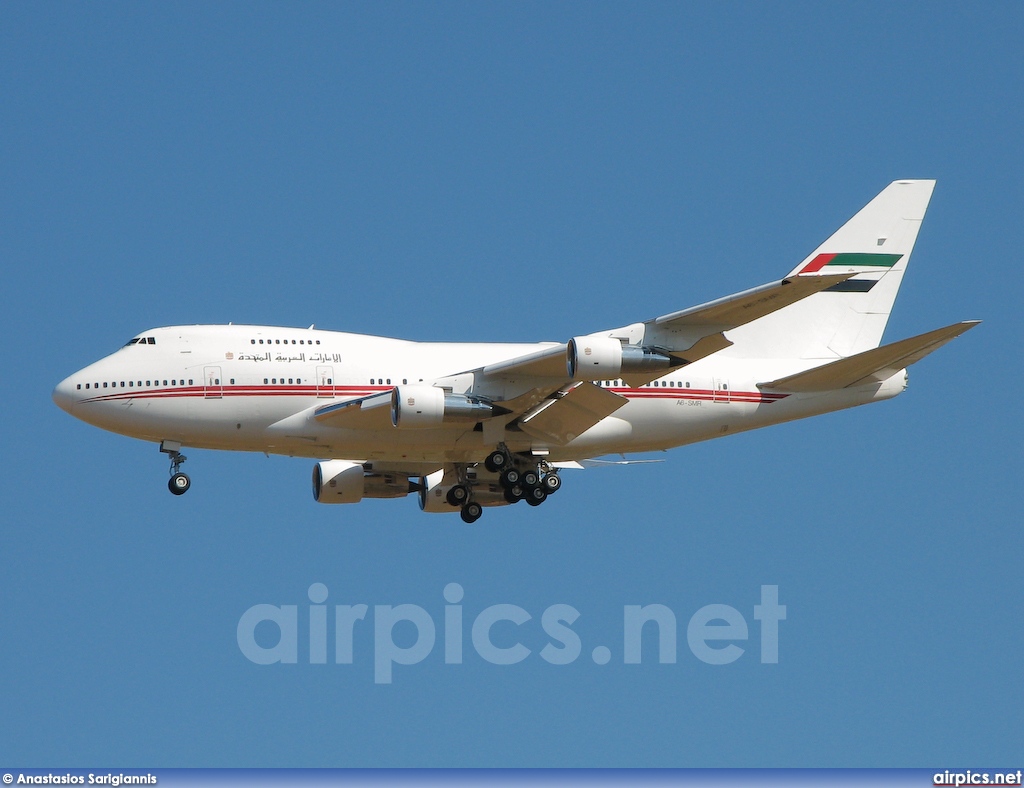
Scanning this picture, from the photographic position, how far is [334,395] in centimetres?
4353

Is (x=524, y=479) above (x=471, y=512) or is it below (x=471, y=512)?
above

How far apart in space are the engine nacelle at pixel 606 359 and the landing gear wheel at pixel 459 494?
7834mm

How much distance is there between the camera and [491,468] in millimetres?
44469

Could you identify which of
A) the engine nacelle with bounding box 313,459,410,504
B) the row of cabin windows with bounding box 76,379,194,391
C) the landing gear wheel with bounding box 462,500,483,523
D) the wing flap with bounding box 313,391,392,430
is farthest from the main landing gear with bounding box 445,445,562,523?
the row of cabin windows with bounding box 76,379,194,391

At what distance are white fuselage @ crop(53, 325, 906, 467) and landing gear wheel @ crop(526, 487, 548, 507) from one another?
108 cm

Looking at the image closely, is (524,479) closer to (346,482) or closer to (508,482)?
(508,482)

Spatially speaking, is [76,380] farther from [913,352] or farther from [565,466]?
[913,352]

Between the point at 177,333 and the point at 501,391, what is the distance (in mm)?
9216

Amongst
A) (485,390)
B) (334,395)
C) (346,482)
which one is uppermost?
(334,395)

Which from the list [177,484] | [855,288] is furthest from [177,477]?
[855,288]

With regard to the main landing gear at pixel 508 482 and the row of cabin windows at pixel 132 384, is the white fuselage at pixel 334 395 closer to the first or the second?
the row of cabin windows at pixel 132 384

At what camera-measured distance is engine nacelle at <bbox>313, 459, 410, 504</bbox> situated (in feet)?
158

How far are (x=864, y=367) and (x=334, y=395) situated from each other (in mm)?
14612

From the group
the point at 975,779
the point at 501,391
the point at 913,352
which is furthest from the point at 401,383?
the point at 975,779
